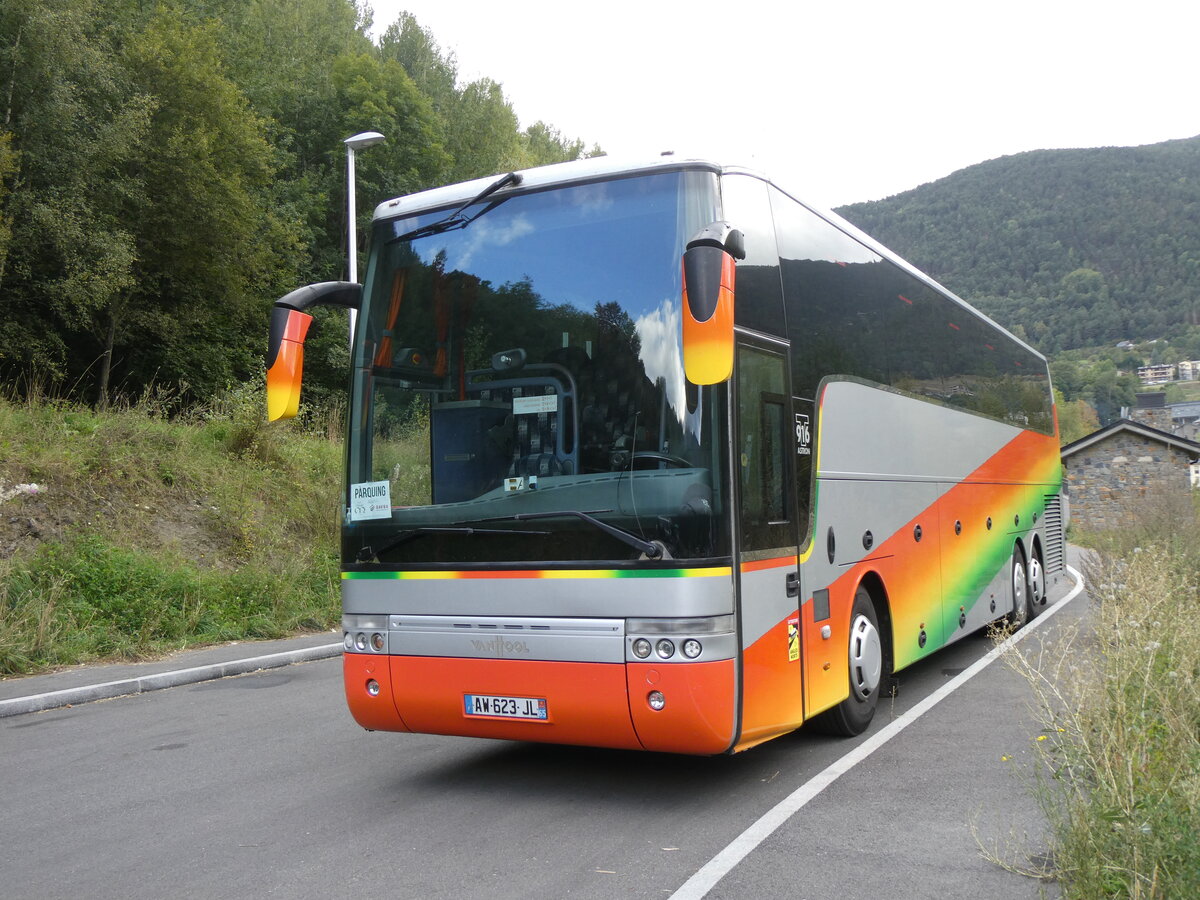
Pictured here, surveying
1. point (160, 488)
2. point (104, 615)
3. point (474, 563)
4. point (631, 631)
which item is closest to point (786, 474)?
point (631, 631)

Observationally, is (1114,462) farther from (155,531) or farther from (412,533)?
(412,533)

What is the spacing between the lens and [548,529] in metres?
5.63

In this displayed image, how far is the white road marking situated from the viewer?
457 centimetres

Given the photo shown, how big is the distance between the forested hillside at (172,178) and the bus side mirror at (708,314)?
62.0 ft

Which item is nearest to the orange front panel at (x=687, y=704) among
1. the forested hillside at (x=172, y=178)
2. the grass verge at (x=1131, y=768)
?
the grass verge at (x=1131, y=768)

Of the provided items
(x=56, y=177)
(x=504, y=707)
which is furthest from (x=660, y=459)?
(x=56, y=177)

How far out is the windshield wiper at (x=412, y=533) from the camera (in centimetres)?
580

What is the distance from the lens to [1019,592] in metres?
13.0

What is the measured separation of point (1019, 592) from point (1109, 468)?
44012 millimetres

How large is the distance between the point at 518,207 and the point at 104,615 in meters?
9.04

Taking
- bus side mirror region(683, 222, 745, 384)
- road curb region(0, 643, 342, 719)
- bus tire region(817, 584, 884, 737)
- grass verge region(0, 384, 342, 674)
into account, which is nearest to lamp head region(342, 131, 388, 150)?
grass verge region(0, 384, 342, 674)

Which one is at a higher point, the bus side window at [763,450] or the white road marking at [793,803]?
the bus side window at [763,450]

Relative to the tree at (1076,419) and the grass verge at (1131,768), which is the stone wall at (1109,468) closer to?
the tree at (1076,419)

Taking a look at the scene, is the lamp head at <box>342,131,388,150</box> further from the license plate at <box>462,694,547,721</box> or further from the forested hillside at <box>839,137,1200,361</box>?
the forested hillside at <box>839,137,1200,361</box>
